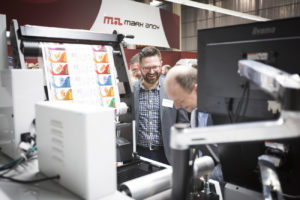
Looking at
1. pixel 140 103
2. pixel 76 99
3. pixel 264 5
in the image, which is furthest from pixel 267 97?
pixel 264 5

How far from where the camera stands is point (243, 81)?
0.96 meters

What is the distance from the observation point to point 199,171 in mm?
1029

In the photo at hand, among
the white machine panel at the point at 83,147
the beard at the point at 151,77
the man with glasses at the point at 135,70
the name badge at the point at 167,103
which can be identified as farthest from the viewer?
the man with glasses at the point at 135,70

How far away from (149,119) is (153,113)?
0.26ft

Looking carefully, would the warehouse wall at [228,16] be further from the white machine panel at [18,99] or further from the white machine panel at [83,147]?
the white machine panel at [83,147]

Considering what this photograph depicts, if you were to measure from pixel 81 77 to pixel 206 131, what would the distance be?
980 mm

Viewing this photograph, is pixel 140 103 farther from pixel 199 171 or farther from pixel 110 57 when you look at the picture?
pixel 199 171

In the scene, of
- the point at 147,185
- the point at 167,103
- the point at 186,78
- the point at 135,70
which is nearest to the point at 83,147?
the point at 147,185

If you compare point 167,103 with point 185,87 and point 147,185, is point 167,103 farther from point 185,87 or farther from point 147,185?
point 147,185

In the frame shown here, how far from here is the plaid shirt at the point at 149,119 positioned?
2.85m

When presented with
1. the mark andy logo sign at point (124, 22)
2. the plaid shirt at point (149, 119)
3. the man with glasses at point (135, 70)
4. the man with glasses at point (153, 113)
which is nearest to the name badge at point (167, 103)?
the man with glasses at point (153, 113)

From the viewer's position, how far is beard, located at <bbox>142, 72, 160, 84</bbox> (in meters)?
2.94

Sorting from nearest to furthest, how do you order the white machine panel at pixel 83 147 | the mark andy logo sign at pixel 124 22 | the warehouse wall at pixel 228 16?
the white machine panel at pixel 83 147 → the mark andy logo sign at pixel 124 22 → the warehouse wall at pixel 228 16

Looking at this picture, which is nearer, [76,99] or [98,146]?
[98,146]
